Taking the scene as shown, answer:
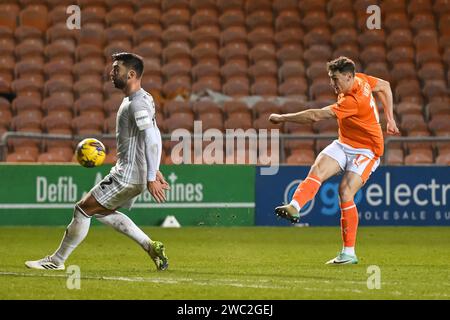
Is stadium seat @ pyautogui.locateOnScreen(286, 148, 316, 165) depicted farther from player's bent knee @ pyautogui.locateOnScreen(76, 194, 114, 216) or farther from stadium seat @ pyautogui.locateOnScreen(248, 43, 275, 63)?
player's bent knee @ pyautogui.locateOnScreen(76, 194, 114, 216)

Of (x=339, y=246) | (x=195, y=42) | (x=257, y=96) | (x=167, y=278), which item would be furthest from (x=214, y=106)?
(x=167, y=278)

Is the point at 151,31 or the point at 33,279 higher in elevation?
the point at 151,31

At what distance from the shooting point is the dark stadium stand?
61.1 ft

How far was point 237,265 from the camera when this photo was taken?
10227mm

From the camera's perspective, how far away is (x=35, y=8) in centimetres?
2133

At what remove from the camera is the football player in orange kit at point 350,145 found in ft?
33.7

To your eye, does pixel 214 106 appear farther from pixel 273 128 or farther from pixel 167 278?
pixel 167 278

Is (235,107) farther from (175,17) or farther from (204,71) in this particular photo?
(175,17)

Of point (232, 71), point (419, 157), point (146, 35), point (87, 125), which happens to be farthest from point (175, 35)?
point (419, 157)

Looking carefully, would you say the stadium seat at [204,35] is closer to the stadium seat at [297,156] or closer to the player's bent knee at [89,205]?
the stadium seat at [297,156]

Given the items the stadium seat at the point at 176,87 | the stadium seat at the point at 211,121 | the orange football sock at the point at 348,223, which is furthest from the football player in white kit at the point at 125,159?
the stadium seat at the point at 176,87
